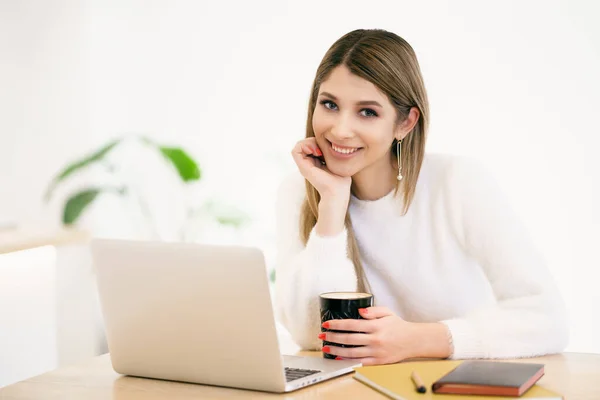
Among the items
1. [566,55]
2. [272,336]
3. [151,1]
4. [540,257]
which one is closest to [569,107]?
[566,55]

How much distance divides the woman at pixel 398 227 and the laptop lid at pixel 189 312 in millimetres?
452

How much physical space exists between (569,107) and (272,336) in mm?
2538

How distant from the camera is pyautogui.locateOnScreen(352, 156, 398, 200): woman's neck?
2.03m

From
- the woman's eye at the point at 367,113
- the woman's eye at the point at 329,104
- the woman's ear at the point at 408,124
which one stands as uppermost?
the woman's eye at the point at 329,104

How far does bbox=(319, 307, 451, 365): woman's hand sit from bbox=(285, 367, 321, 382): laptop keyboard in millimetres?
122

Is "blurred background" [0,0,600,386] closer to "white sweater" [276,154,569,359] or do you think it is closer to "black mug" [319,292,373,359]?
"white sweater" [276,154,569,359]

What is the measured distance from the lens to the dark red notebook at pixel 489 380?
3.72ft

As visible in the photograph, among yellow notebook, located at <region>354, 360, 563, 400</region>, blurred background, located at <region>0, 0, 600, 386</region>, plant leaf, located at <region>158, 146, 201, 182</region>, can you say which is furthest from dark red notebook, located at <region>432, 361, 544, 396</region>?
plant leaf, located at <region>158, 146, 201, 182</region>

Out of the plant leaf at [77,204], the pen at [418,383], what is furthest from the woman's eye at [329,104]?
the plant leaf at [77,204]

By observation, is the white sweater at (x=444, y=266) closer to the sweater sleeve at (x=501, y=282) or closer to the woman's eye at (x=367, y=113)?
the sweater sleeve at (x=501, y=282)

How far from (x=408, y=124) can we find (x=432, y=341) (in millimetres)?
651

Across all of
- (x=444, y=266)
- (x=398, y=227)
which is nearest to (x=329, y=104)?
(x=398, y=227)

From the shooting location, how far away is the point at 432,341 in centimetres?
152

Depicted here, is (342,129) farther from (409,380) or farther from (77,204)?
(77,204)
